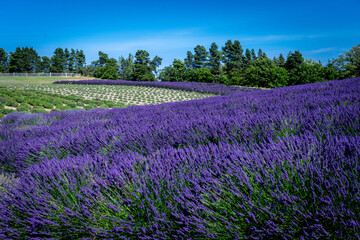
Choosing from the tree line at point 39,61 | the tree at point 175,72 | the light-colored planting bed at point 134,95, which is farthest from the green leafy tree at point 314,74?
the tree line at point 39,61

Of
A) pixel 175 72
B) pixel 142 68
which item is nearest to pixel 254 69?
pixel 175 72

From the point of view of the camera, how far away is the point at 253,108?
3357 mm

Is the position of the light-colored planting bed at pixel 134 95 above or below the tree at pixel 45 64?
below

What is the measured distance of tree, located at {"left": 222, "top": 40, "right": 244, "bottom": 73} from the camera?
53250 mm

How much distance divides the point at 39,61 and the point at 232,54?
60024 mm

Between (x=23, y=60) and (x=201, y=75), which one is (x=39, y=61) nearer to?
(x=23, y=60)

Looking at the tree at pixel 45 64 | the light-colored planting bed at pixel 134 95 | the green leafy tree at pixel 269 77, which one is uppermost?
the tree at pixel 45 64

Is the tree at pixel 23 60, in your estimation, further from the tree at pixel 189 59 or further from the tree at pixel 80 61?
the tree at pixel 189 59

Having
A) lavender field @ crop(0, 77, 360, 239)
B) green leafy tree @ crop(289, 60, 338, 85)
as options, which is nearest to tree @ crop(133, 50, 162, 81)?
green leafy tree @ crop(289, 60, 338, 85)

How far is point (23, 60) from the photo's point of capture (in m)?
67.5

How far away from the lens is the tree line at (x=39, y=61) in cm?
6719

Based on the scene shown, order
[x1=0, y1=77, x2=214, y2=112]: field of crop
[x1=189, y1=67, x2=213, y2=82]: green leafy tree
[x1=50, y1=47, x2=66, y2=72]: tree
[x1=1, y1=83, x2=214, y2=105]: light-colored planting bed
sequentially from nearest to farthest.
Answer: [x1=0, y1=77, x2=214, y2=112]: field of crop, [x1=1, y1=83, x2=214, y2=105]: light-colored planting bed, [x1=189, y1=67, x2=213, y2=82]: green leafy tree, [x1=50, y1=47, x2=66, y2=72]: tree

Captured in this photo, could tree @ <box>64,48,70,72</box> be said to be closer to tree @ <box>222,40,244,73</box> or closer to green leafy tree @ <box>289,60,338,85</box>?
tree @ <box>222,40,244,73</box>

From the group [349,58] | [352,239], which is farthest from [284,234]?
[349,58]
